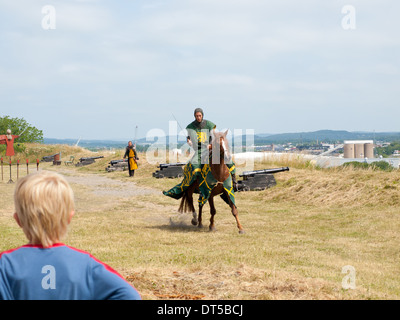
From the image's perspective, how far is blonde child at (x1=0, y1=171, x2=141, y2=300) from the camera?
2.05m

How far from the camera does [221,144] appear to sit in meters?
9.26

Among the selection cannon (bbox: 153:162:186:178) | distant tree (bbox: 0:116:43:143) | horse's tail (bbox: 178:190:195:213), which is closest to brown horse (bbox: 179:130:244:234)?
horse's tail (bbox: 178:190:195:213)

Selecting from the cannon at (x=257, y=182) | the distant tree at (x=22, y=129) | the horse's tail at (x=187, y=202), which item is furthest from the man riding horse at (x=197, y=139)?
the distant tree at (x=22, y=129)

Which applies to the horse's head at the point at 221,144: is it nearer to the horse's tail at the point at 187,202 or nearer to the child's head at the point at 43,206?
the horse's tail at the point at 187,202

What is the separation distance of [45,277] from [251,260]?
540 cm

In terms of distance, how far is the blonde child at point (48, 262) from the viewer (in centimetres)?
205

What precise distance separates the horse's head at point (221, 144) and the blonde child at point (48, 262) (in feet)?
23.7

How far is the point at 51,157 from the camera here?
4300 centimetres

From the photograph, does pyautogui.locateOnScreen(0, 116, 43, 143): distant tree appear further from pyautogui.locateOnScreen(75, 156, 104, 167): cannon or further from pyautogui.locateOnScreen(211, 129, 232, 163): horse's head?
pyautogui.locateOnScreen(211, 129, 232, 163): horse's head

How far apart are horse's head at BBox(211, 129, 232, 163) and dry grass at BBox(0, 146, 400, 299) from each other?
64.0 inches

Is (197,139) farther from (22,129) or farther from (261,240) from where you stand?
(22,129)

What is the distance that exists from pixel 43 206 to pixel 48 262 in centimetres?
24

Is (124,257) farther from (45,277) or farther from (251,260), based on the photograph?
(45,277)
